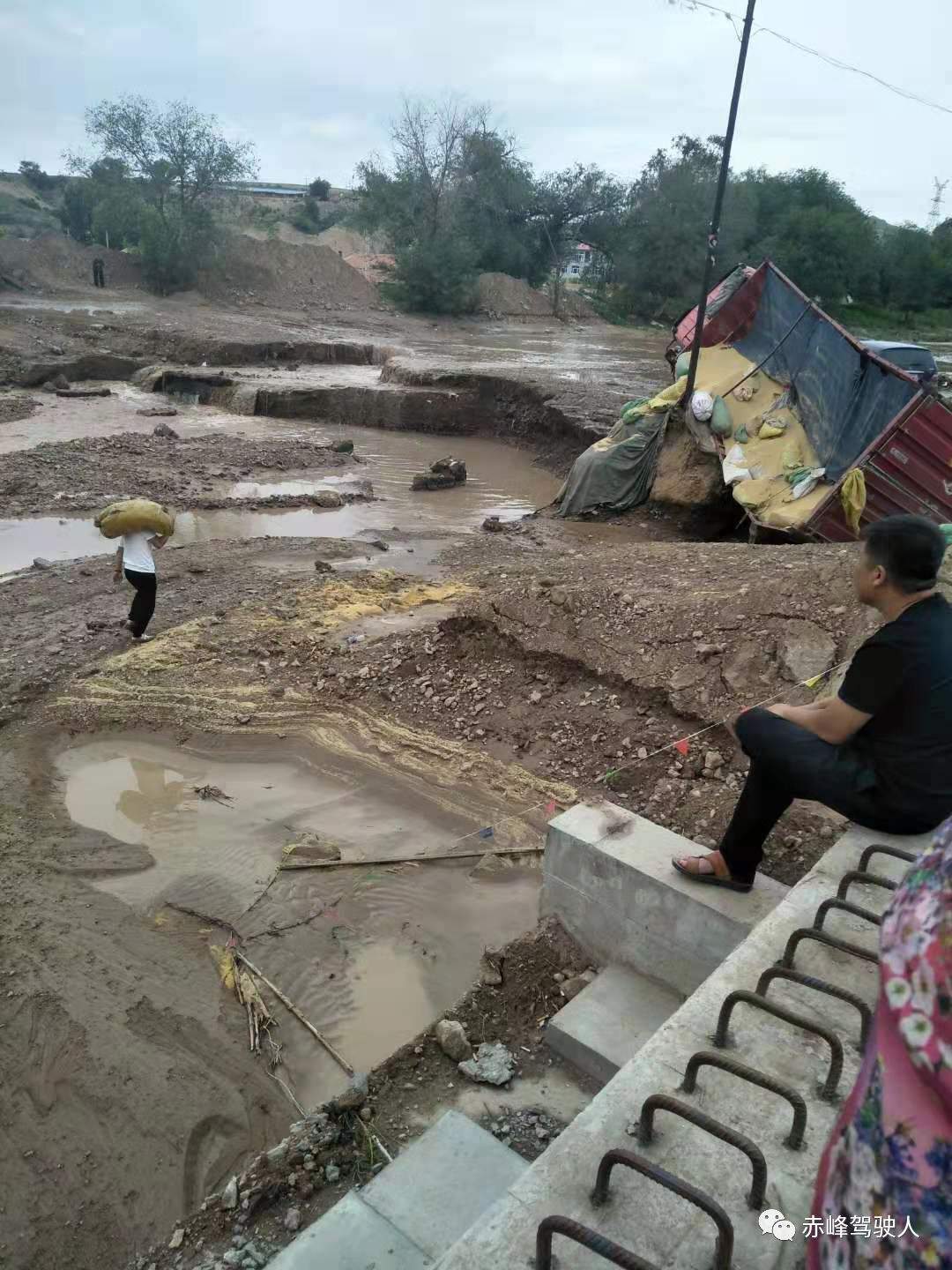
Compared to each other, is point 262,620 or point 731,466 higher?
point 731,466

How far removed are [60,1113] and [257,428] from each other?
52.5 feet

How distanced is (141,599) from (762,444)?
774cm

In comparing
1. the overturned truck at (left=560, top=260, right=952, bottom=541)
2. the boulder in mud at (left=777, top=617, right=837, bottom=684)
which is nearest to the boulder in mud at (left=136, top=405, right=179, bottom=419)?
the overturned truck at (left=560, top=260, right=952, bottom=541)

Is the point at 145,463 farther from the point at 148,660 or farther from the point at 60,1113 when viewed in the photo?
→ the point at 60,1113

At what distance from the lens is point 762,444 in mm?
10812

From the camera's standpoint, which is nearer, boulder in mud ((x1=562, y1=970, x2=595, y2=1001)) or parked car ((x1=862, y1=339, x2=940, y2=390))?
boulder in mud ((x1=562, y1=970, x2=595, y2=1001))

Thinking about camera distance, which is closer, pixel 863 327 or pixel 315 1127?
pixel 315 1127

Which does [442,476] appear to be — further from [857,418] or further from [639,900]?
[639,900]

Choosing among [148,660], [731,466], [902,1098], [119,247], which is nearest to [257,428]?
[731,466]

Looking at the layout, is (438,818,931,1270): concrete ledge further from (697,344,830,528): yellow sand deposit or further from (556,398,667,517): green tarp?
(556,398,667,517): green tarp

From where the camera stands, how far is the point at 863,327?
42844 millimetres

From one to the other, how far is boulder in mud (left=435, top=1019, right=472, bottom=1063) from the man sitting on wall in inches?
49.9

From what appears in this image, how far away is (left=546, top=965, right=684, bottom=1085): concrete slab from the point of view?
3.05 metres

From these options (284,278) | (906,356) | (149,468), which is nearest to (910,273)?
(284,278)
